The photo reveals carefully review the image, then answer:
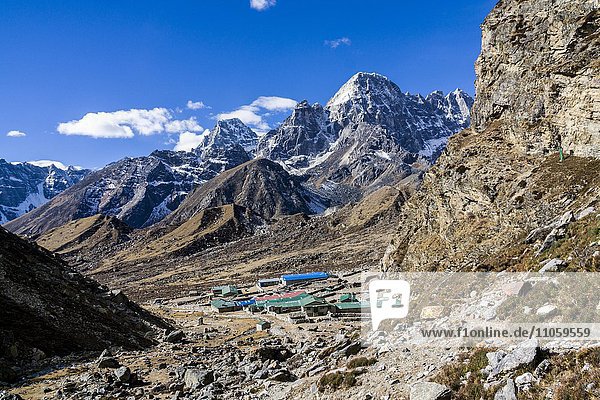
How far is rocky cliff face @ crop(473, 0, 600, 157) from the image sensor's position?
40781mm

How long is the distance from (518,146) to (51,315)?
5404 cm

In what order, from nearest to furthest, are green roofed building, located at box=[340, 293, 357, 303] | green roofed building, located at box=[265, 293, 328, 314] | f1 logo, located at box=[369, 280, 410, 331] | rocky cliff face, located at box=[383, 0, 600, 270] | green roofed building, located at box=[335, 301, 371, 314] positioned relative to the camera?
1. f1 logo, located at box=[369, 280, 410, 331]
2. rocky cliff face, located at box=[383, 0, 600, 270]
3. green roofed building, located at box=[335, 301, 371, 314]
4. green roofed building, located at box=[265, 293, 328, 314]
5. green roofed building, located at box=[340, 293, 357, 303]

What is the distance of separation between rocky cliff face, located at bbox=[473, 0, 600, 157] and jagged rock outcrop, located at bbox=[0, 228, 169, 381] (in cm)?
4940

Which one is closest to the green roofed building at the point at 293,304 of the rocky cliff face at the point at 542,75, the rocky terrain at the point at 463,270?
the rocky terrain at the point at 463,270

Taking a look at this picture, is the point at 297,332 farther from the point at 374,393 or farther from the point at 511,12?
the point at 511,12

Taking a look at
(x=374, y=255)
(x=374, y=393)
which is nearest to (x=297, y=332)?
(x=374, y=393)

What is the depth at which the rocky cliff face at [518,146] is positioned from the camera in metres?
38.3

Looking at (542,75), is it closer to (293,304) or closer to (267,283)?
(293,304)

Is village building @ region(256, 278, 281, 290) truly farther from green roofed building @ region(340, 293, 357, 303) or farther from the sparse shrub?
the sparse shrub

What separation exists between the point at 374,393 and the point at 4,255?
5151cm

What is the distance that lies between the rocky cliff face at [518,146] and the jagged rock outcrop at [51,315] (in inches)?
1423

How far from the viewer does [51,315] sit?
1677 inches

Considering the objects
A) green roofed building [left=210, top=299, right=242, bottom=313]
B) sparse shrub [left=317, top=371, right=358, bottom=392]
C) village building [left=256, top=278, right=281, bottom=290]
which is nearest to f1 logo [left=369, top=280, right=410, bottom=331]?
sparse shrub [left=317, top=371, right=358, bottom=392]

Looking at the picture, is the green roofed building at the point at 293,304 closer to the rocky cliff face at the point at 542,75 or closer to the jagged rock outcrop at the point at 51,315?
the jagged rock outcrop at the point at 51,315
